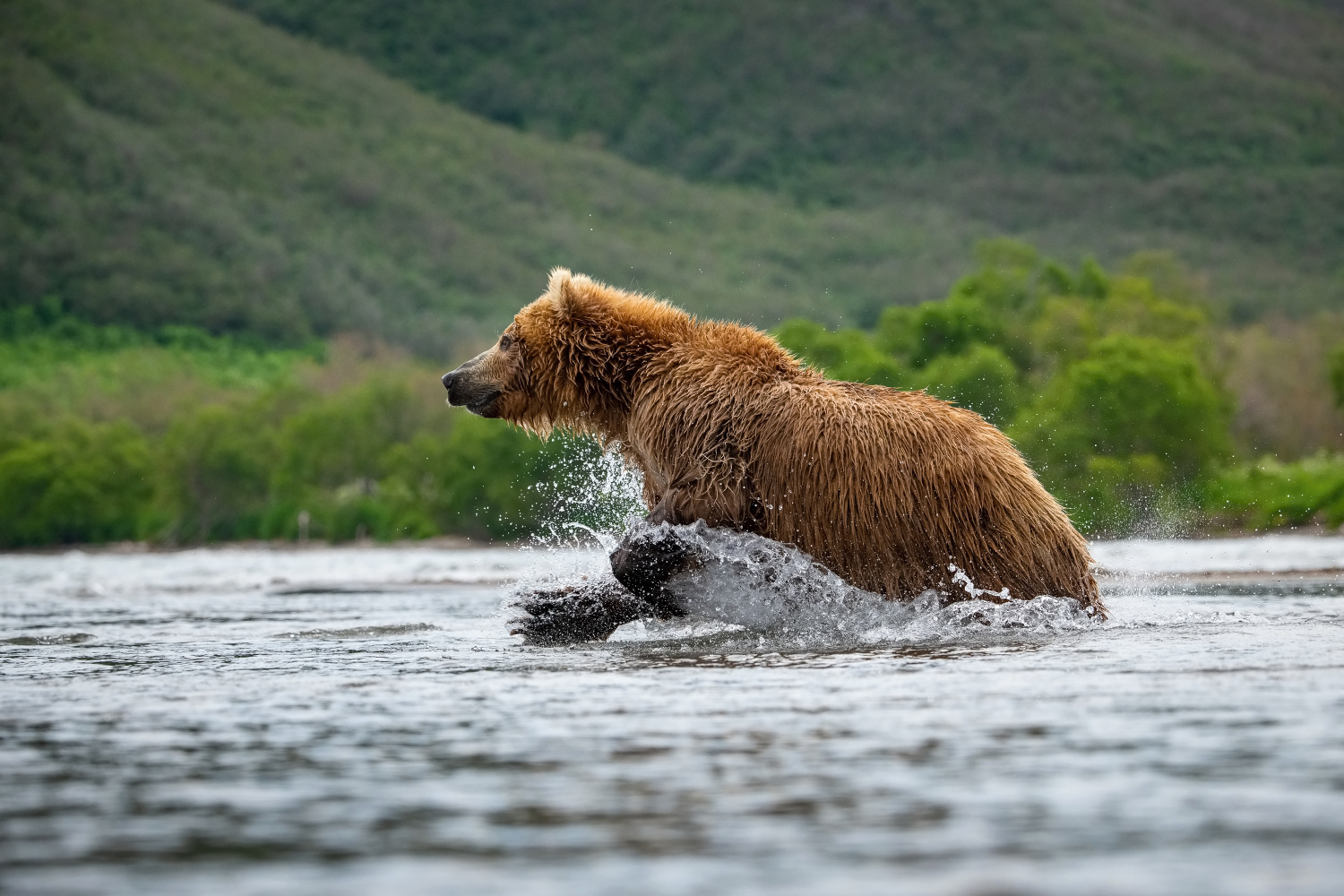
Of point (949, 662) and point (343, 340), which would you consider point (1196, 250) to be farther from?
point (949, 662)

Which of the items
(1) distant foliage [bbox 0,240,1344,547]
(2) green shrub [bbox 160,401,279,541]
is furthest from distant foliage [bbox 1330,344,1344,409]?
(2) green shrub [bbox 160,401,279,541]

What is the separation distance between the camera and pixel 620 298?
11.0 metres

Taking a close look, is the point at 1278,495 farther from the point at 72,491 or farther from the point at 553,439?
the point at 72,491

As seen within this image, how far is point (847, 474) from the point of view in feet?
31.9

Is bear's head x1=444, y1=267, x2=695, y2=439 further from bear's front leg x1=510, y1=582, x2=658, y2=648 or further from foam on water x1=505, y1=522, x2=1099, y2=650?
foam on water x1=505, y1=522, x2=1099, y2=650

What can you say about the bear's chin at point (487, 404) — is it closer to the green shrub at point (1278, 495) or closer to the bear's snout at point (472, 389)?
the bear's snout at point (472, 389)

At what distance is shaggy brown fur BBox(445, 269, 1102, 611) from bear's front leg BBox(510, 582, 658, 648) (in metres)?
0.62

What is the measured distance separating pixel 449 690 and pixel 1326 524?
44.8m

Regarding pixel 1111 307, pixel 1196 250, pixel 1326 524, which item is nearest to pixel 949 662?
pixel 1326 524

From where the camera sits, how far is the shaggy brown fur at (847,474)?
31.9 ft

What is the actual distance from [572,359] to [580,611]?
158cm

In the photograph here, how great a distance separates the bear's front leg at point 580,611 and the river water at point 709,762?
0.18m

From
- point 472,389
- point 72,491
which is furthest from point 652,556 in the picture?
point 72,491

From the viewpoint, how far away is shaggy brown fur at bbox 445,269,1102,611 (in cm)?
972
